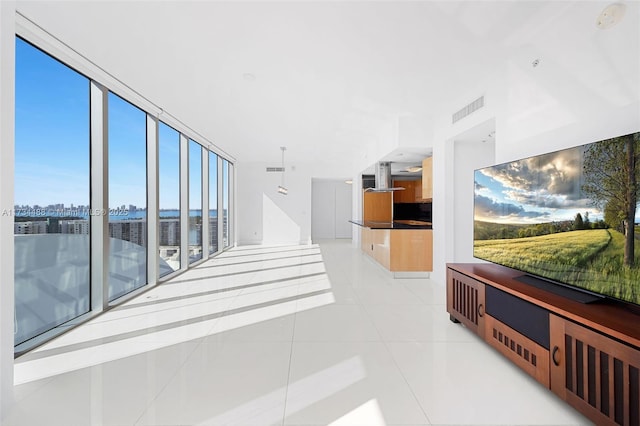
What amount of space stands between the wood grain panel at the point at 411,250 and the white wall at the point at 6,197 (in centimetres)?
468

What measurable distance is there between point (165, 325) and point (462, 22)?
159 inches

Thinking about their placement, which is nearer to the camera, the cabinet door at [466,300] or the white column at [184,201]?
the cabinet door at [466,300]

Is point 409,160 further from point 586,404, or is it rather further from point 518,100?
point 586,404

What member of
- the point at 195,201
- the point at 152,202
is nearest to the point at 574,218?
the point at 152,202

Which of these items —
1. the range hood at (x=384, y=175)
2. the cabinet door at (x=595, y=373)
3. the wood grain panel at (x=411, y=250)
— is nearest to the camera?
the cabinet door at (x=595, y=373)

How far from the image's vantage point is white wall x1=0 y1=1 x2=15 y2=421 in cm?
179

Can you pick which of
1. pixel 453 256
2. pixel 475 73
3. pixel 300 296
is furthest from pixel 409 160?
pixel 300 296

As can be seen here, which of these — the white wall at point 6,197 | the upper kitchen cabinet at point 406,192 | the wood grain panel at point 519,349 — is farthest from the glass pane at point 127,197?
the upper kitchen cabinet at point 406,192

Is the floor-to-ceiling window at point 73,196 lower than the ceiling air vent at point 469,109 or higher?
lower

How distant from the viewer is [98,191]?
3316 millimetres

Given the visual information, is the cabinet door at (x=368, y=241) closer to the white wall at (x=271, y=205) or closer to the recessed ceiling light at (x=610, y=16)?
the white wall at (x=271, y=205)

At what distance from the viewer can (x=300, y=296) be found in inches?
161

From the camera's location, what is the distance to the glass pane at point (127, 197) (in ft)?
12.1

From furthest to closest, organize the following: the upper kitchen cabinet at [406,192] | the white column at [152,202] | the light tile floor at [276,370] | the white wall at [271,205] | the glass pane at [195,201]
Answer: the white wall at [271,205] < the upper kitchen cabinet at [406,192] < the glass pane at [195,201] < the white column at [152,202] < the light tile floor at [276,370]
